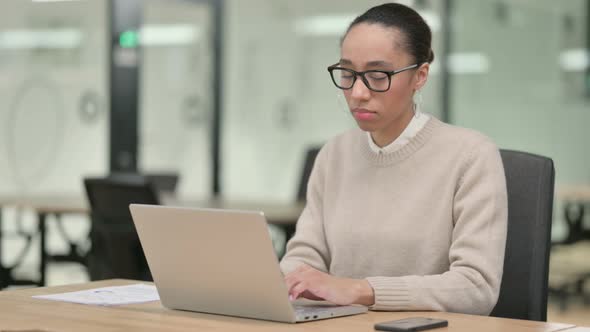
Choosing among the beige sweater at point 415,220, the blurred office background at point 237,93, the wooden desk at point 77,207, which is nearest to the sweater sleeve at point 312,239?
the beige sweater at point 415,220

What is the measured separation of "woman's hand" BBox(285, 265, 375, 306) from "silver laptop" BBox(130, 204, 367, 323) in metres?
0.02

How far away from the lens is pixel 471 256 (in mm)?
2195

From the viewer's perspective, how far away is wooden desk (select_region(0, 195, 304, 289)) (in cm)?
478

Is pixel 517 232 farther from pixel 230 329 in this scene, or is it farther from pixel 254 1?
pixel 254 1

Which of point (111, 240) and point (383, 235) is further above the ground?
point (383, 235)

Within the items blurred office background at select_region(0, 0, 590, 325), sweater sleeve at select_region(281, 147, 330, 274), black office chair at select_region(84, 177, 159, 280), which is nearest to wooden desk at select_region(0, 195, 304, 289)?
black office chair at select_region(84, 177, 159, 280)

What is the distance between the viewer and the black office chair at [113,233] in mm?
4566

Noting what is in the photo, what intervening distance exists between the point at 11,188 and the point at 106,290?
14.7 ft

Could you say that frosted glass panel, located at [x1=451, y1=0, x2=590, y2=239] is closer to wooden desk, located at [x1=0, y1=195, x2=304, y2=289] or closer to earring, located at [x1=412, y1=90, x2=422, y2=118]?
wooden desk, located at [x1=0, y1=195, x2=304, y2=289]

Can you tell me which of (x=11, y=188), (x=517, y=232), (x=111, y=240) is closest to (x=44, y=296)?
(x=517, y=232)

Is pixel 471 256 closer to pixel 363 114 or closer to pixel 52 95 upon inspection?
pixel 363 114

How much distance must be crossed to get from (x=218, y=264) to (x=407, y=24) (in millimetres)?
755

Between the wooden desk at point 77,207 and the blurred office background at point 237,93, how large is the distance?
0.61m

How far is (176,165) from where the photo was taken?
25.4 ft
